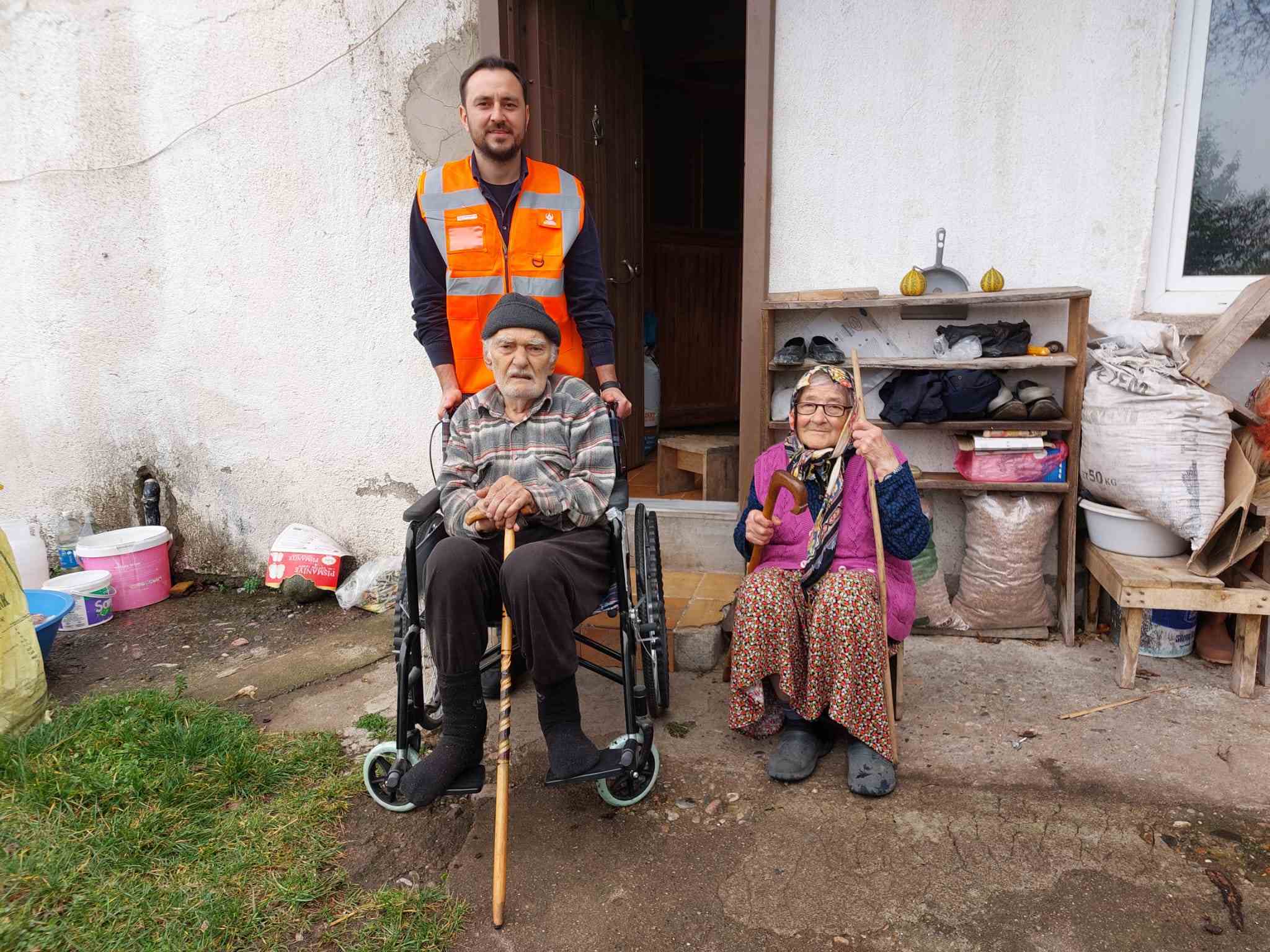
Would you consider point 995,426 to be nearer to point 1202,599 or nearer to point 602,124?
point 1202,599

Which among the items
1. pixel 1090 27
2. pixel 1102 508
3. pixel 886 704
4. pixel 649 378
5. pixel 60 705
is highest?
pixel 1090 27

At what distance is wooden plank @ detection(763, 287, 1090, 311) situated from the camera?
3.21 m

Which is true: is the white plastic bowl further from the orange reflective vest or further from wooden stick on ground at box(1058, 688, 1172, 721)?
the orange reflective vest

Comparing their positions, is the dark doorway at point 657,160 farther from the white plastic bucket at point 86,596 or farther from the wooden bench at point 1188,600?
the white plastic bucket at point 86,596

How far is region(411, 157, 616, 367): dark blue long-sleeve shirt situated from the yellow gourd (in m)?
1.31

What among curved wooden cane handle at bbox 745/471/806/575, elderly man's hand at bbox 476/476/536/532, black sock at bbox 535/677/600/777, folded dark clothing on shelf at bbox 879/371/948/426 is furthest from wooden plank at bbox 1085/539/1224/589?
elderly man's hand at bbox 476/476/536/532

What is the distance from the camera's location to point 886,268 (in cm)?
361

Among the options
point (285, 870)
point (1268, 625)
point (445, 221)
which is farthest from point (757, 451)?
point (285, 870)

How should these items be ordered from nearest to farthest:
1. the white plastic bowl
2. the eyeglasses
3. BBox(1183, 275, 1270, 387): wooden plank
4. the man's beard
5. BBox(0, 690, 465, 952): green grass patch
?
BBox(0, 690, 465, 952): green grass patch → the eyeglasses → the man's beard → BBox(1183, 275, 1270, 387): wooden plank → the white plastic bowl

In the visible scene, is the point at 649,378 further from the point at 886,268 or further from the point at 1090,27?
the point at 1090,27

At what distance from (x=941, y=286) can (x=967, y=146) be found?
59cm

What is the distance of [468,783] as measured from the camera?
7.29 feet

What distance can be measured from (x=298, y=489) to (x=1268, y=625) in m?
4.43

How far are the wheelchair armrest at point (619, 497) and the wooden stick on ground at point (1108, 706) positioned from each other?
1.72m
